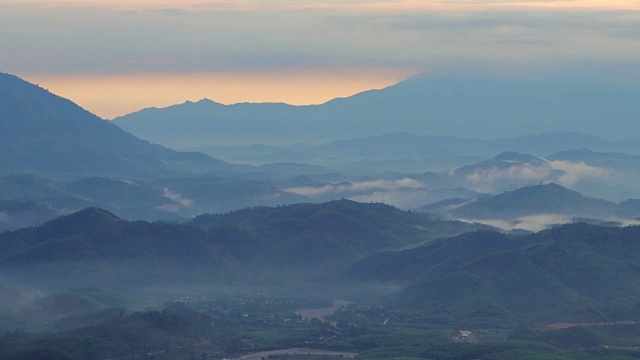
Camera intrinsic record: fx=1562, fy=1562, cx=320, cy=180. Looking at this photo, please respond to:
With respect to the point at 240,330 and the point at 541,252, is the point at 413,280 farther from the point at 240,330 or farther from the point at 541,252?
the point at 240,330

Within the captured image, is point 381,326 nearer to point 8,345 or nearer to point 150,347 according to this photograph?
point 150,347

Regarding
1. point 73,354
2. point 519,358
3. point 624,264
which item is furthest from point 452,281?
point 73,354

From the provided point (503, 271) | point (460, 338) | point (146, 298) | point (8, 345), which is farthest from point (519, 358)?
point (146, 298)

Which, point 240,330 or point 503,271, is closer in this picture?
point 240,330

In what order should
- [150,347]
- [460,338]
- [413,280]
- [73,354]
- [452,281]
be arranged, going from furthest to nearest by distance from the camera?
[413,280] → [452,281] → [460,338] → [150,347] → [73,354]

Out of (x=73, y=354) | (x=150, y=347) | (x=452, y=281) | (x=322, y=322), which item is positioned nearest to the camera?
(x=73, y=354)

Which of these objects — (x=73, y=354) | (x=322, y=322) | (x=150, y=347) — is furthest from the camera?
(x=322, y=322)

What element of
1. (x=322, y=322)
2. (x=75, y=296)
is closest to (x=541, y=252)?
(x=322, y=322)

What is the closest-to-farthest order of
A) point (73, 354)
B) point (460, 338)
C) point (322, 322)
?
1. point (73, 354)
2. point (460, 338)
3. point (322, 322)

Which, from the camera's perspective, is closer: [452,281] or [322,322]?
[322,322]
